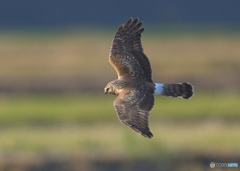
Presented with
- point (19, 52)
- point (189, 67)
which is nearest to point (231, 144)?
point (189, 67)

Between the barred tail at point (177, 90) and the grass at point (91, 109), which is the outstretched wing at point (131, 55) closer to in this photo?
the barred tail at point (177, 90)

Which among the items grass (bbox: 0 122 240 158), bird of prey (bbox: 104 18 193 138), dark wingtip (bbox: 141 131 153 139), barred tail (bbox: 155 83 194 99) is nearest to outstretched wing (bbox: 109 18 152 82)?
bird of prey (bbox: 104 18 193 138)

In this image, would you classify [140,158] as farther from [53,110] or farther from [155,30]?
[155,30]

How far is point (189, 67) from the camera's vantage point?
89.4 ft

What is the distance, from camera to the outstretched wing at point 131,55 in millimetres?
12438

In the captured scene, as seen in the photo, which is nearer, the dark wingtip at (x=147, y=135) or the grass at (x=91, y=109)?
the dark wingtip at (x=147, y=135)

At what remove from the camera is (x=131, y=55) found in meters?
12.5

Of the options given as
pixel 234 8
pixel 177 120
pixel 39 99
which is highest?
pixel 234 8

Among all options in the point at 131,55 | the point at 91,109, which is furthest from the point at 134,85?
the point at 91,109

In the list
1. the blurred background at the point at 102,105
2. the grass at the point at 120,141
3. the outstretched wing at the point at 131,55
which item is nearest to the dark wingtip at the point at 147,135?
the outstretched wing at the point at 131,55

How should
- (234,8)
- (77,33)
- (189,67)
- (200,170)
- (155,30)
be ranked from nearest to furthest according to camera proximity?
(200,170), (189,67), (77,33), (155,30), (234,8)

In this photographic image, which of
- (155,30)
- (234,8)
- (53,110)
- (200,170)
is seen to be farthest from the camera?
(234,8)

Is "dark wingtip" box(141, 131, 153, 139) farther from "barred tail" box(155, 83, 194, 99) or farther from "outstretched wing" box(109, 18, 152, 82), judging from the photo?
"outstretched wing" box(109, 18, 152, 82)

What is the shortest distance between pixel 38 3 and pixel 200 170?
5185cm
